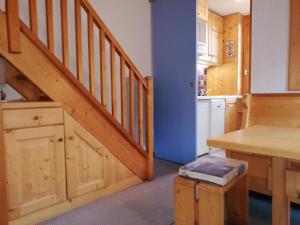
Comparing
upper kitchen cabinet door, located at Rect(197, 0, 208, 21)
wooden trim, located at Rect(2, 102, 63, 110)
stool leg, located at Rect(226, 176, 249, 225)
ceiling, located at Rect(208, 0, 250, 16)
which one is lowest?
stool leg, located at Rect(226, 176, 249, 225)

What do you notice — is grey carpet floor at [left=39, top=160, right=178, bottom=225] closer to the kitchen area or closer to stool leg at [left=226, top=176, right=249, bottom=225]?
stool leg at [left=226, top=176, right=249, bottom=225]

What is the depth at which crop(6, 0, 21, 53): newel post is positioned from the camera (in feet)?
4.91

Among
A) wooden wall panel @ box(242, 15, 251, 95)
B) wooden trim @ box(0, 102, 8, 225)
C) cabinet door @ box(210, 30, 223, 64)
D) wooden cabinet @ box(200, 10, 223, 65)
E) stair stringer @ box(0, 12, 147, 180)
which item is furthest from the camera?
wooden wall panel @ box(242, 15, 251, 95)

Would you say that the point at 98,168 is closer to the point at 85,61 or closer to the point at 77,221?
the point at 77,221

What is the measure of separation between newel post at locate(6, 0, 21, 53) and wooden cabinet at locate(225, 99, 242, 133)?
314cm

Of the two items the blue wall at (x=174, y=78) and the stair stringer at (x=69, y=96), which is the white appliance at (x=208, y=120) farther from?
the stair stringer at (x=69, y=96)

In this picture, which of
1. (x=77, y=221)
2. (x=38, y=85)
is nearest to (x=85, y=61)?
(x=38, y=85)

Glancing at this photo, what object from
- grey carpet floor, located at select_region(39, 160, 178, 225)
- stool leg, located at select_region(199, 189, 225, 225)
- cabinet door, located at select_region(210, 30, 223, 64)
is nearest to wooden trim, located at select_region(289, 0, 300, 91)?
stool leg, located at select_region(199, 189, 225, 225)

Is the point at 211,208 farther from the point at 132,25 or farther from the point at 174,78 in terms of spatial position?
the point at 132,25

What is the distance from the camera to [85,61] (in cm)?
277

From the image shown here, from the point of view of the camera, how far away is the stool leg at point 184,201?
4.16 feet

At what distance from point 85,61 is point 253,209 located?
7.69 ft

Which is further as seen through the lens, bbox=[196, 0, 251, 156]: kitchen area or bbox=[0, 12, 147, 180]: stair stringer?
bbox=[196, 0, 251, 156]: kitchen area

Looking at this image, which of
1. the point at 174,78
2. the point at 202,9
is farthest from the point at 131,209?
the point at 202,9
